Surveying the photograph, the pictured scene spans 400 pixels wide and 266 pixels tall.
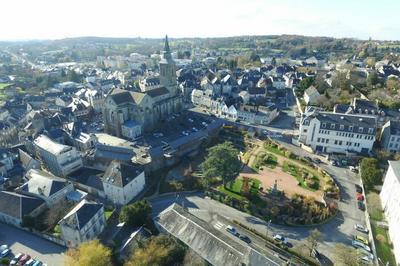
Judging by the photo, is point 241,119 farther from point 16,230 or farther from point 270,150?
point 16,230

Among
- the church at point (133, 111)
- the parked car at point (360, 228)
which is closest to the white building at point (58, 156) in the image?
the church at point (133, 111)

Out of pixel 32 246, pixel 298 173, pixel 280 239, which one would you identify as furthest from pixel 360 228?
A: pixel 32 246

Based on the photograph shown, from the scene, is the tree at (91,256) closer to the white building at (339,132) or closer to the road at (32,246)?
the road at (32,246)

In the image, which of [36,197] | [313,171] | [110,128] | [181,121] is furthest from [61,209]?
[313,171]

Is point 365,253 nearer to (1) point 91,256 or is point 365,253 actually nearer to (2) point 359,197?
(2) point 359,197

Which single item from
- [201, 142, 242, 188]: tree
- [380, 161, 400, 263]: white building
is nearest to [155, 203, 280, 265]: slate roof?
[201, 142, 242, 188]: tree

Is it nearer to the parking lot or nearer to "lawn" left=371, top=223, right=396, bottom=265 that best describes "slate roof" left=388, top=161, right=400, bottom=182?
"lawn" left=371, top=223, right=396, bottom=265
